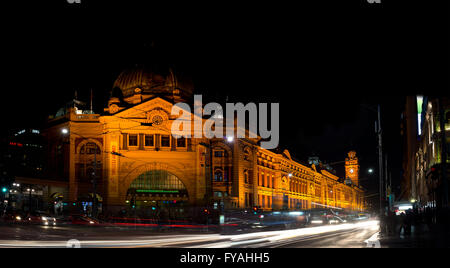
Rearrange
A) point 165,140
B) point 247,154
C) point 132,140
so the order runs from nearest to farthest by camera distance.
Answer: point 132,140, point 165,140, point 247,154

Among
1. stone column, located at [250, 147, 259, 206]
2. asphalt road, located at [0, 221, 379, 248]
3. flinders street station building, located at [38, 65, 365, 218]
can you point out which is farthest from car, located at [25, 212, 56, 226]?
stone column, located at [250, 147, 259, 206]

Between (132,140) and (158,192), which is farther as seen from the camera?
(132,140)

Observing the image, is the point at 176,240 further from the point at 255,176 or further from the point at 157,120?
the point at 255,176

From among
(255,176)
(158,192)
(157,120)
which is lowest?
(158,192)

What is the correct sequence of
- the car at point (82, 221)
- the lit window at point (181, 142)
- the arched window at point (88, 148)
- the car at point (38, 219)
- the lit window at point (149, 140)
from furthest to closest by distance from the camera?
the lit window at point (181, 142) < the arched window at point (88, 148) < the lit window at point (149, 140) < the car at point (38, 219) < the car at point (82, 221)

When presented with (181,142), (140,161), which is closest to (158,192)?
(140,161)

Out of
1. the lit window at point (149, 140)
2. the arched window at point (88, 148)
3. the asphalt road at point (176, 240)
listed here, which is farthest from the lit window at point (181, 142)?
the asphalt road at point (176, 240)

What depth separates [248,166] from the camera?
79.0 m

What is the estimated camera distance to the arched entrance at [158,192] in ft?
227

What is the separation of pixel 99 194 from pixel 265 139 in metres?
30.1

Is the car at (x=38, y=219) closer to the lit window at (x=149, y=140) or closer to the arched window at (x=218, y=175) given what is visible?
the lit window at (x=149, y=140)

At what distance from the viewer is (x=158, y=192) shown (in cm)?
6956
